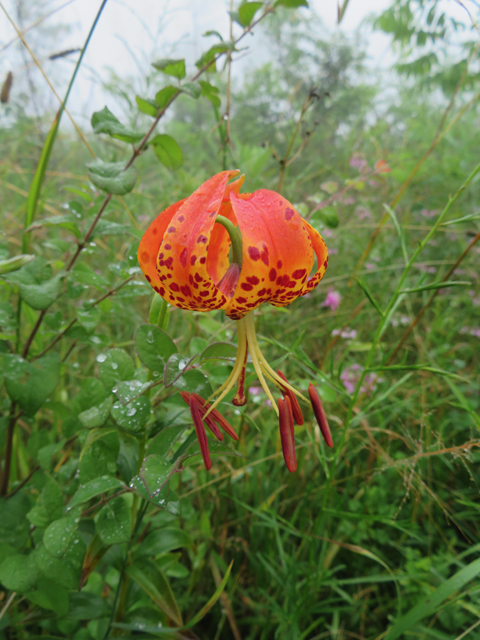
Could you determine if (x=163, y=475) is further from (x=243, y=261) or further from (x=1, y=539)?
(x=1, y=539)

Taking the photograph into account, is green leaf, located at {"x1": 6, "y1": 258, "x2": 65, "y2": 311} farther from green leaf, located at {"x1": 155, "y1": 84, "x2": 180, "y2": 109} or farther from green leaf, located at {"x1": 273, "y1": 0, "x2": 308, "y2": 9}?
green leaf, located at {"x1": 273, "y1": 0, "x2": 308, "y2": 9}

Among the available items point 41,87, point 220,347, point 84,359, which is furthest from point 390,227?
point 41,87

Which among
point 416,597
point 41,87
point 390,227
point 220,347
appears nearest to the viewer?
point 220,347

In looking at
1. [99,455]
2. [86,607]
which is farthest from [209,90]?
[86,607]

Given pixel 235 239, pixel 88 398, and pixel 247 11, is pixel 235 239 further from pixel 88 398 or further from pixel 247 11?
pixel 247 11

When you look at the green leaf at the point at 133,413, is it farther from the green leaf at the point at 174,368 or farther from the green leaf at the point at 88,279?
the green leaf at the point at 88,279

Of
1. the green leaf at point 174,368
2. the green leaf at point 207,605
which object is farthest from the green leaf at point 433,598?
the green leaf at point 174,368
